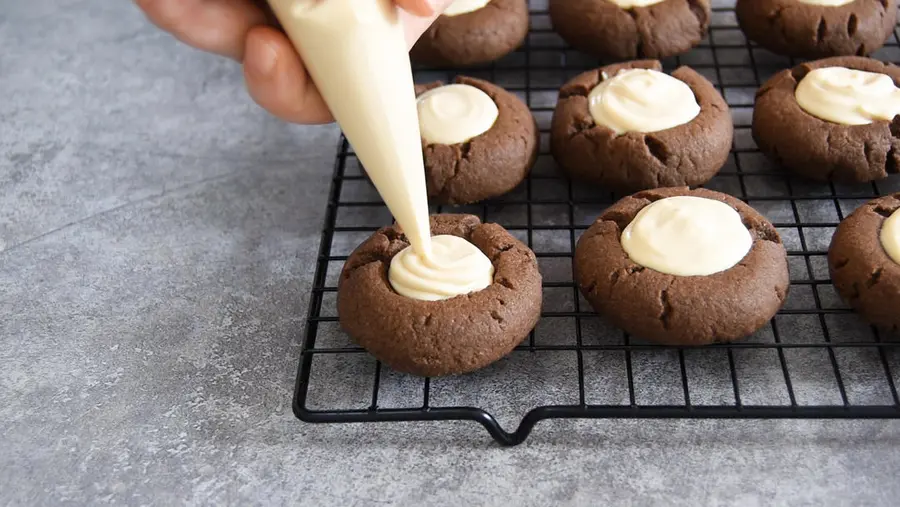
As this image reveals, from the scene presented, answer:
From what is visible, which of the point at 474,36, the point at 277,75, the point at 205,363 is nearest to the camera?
the point at 277,75

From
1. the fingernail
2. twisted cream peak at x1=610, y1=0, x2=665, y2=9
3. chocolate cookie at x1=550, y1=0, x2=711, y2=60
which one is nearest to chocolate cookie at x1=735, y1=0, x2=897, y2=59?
chocolate cookie at x1=550, y1=0, x2=711, y2=60

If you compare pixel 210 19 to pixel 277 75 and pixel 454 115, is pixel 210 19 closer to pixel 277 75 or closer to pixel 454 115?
pixel 277 75

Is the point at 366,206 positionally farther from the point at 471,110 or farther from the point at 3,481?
the point at 3,481

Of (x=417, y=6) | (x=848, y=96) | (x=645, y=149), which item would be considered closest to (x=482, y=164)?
(x=645, y=149)

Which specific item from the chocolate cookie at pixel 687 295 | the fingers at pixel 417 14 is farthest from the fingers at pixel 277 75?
the chocolate cookie at pixel 687 295

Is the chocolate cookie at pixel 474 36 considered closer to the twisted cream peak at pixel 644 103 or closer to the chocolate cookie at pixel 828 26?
the twisted cream peak at pixel 644 103
